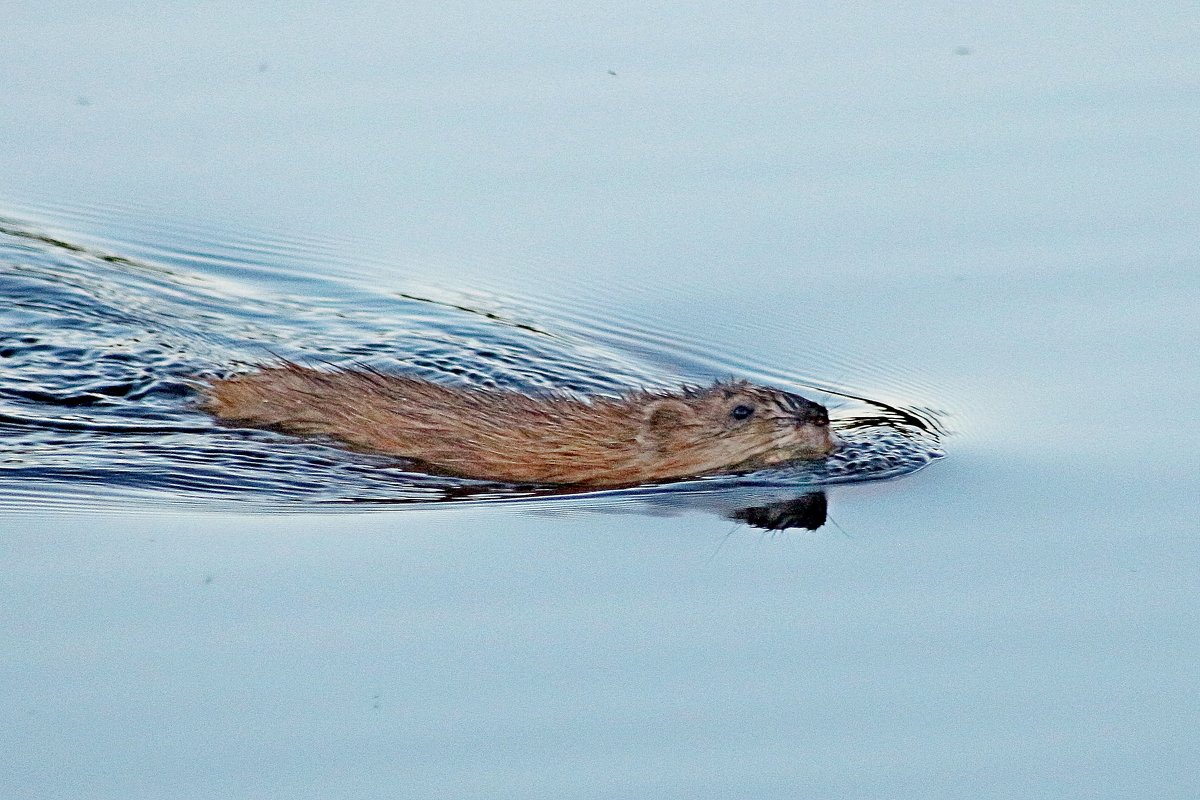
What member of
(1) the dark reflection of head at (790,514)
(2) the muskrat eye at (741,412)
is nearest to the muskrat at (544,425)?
(2) the muskrat eye at (741,412)

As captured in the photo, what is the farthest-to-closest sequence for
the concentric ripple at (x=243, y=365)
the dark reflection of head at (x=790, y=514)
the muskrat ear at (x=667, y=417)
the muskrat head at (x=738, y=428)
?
A: the muskrat ear at (x=667, y=417), the muskrat head at (x=738, y=428), the concentric ripple at (x=243, y=365), the dark reflection of head at (x=790, y=514)

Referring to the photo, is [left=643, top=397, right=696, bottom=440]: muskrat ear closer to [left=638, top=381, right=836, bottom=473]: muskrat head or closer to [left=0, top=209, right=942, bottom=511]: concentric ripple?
[left=638, top=381, right=836, bottom=473]: muskrat head

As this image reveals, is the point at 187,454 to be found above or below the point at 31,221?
below

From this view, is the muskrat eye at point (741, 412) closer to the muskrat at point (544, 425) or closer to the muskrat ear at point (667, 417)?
the muskrat at point (544, 425)

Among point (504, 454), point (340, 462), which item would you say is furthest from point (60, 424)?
point (504, 454)

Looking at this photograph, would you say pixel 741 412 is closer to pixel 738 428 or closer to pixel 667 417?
pixel 738 428

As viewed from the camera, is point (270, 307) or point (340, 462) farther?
point (270, 307)

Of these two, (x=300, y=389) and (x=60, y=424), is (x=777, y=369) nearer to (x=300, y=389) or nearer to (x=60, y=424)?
(x=300, y=389)
